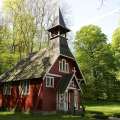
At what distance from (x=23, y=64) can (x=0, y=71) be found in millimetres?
13207

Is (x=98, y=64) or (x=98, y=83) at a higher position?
(x=98, y=64)

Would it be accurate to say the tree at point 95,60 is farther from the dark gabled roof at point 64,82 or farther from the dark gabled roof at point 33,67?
the dark gabled roof at point 64,82

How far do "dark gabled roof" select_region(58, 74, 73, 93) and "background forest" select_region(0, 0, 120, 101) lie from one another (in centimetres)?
1489

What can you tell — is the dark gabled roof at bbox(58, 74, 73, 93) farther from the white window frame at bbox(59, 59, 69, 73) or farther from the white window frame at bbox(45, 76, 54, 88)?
the white window frame at bbox(45, 76, 54, 88)

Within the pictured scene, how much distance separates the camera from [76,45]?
61.6m

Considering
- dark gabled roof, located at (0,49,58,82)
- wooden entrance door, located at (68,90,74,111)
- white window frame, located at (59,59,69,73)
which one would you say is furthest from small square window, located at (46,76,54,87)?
wooden entrance door, located at (68,90,74,111)

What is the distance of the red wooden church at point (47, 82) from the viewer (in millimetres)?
34750

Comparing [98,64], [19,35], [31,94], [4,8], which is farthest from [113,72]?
[31,94]

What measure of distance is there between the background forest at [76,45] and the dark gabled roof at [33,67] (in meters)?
8.18

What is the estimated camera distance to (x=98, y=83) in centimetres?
5859

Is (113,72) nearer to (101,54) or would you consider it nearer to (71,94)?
(101,54)

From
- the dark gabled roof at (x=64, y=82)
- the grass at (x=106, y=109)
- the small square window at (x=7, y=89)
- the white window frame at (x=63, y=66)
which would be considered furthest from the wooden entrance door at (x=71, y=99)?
the small square window at (x=7, y=89)

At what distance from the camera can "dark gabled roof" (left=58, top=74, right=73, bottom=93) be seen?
115 ft

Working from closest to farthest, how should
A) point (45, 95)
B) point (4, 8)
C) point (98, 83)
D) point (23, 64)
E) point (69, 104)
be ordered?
point (45, 95) → point (69, 104) → point (23, 64) → point (4, 8) → point (98, 83)
